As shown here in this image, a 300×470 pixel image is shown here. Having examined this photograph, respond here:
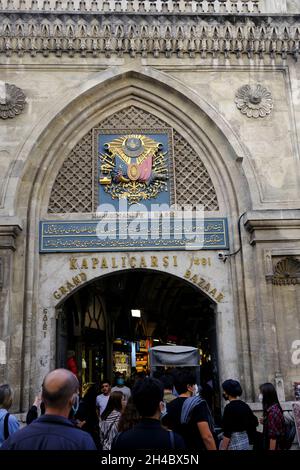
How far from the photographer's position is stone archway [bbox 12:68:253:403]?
372 inches

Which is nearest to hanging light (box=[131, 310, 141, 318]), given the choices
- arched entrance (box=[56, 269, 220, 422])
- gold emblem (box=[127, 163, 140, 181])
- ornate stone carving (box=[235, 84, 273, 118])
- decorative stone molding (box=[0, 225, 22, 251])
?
arched entrance (box=[56, 269, 220, 422])

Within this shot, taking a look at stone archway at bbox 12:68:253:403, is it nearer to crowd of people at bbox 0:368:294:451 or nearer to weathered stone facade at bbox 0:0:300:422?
weathered stone facade at bbox 0:0:300:422

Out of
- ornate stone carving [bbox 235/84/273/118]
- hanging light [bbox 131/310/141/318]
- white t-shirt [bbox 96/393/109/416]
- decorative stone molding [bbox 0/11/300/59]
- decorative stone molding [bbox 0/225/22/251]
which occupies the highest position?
decorative stone molding [bbox 0/11/300/59]

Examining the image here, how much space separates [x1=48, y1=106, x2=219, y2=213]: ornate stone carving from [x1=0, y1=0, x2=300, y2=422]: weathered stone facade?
3 centimetres

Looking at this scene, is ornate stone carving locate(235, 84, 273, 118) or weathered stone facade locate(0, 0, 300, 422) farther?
ornate stone carving locate(235, 84, 273, 118)

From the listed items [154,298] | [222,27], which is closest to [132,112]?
[222,27]

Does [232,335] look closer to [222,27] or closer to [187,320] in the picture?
[222,27]

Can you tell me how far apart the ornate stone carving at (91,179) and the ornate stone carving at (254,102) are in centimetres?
147

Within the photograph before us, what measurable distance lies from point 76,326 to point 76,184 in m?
4.62

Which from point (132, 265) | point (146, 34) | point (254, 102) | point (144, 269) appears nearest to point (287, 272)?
point (144, 269)

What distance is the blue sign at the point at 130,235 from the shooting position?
9773 millimetres

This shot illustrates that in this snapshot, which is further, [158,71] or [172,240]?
[158,71]

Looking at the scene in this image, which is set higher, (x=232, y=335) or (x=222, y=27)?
(x=222, y=27)
